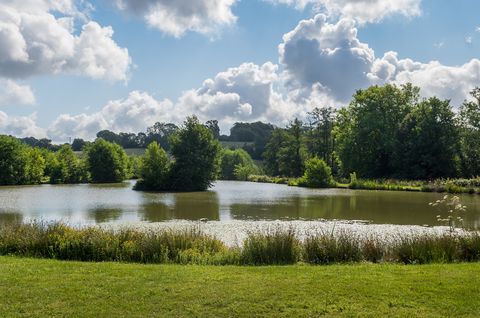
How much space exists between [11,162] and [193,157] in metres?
28.8

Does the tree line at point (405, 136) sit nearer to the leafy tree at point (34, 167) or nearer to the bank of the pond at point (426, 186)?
the bank of the pond at point (426, 186)

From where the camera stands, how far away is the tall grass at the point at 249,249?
9984mm

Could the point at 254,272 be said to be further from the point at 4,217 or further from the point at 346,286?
the point at 4,217

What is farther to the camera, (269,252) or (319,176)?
(319,176)

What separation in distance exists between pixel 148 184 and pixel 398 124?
3331cm

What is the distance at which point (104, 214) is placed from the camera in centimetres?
2394

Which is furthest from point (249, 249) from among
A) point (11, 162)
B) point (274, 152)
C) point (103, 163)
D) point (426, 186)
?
point (274, 152)

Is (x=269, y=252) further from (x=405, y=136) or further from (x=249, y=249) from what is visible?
(x=405, y=136)

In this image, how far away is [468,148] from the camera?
52.9m

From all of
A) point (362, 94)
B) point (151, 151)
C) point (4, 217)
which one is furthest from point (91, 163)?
point (4, 217)

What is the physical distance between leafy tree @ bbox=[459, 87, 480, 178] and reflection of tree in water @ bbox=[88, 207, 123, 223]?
4365cm

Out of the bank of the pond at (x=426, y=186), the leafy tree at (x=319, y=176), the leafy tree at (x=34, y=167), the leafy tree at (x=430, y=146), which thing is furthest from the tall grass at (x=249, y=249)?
the leafy tree at (x=34, y=167)

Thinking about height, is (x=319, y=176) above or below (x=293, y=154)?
below

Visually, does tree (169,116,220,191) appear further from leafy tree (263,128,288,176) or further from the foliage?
leafy tree (263,128,288,176)
